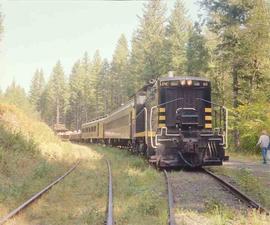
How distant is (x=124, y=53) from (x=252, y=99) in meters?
59.7

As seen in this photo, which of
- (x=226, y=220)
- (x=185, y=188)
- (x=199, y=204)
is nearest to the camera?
(x=226, y=220)

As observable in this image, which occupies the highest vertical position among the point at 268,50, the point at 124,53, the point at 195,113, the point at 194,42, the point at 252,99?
the point at 124,53

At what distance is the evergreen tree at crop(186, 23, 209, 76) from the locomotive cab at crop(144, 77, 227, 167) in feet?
67.7

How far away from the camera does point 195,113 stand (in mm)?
16719

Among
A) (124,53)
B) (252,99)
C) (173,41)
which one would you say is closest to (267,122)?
(252,99)

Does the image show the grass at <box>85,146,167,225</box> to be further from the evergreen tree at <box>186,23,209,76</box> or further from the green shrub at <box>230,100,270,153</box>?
the evergreen tree at <box>186,23,209,76</box>

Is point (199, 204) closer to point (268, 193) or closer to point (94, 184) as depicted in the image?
point (268, 193)

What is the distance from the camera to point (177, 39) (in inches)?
1970

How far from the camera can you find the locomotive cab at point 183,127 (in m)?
15.9

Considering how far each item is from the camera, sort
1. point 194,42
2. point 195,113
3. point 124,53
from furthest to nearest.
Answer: point 124,53 < point 194,42 < point 195,113

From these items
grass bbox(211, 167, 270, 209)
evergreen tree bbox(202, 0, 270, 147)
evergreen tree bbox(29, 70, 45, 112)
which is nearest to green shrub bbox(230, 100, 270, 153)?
evergreen tree bbox(202, 0, 270, 147)

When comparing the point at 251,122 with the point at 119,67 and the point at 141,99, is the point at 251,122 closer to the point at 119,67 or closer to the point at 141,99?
the point at 141,99

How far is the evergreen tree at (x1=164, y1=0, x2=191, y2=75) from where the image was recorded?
47688 millimetres

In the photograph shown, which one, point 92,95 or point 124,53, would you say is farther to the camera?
point 92,95
